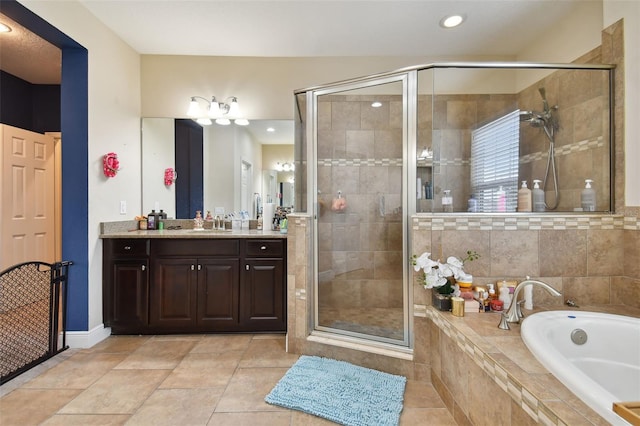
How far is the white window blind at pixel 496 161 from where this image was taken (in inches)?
82.4

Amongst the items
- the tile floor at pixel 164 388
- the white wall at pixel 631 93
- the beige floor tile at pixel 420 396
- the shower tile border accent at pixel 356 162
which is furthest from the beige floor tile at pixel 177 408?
the white wall at pixel 631 93

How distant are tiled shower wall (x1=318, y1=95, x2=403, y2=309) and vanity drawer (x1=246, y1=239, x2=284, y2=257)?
0.38m

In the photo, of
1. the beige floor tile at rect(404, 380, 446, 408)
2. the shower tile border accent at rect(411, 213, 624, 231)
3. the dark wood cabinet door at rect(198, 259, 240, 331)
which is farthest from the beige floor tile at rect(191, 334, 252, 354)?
the shower tile border accent at rect(411, 213, 624, 231)

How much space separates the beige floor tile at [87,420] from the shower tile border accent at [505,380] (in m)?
1.78

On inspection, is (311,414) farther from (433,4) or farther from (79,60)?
(79,60)

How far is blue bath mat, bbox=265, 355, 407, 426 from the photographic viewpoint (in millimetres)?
1490

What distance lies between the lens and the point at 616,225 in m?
1.86

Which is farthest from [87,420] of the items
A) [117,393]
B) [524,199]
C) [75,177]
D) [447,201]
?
[524,199]

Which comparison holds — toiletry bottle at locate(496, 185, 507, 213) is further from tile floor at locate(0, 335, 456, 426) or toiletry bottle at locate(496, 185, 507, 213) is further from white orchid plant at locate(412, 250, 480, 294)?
tile floor at locate(0, 335, 456, 426)

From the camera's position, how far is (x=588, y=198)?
1.98m

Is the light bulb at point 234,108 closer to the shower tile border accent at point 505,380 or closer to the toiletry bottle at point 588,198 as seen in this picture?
the shower tile border accent at point 505,380

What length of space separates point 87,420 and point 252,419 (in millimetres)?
862

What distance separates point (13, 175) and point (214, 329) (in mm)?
2556

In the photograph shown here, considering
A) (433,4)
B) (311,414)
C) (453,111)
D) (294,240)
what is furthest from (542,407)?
(433,4)
